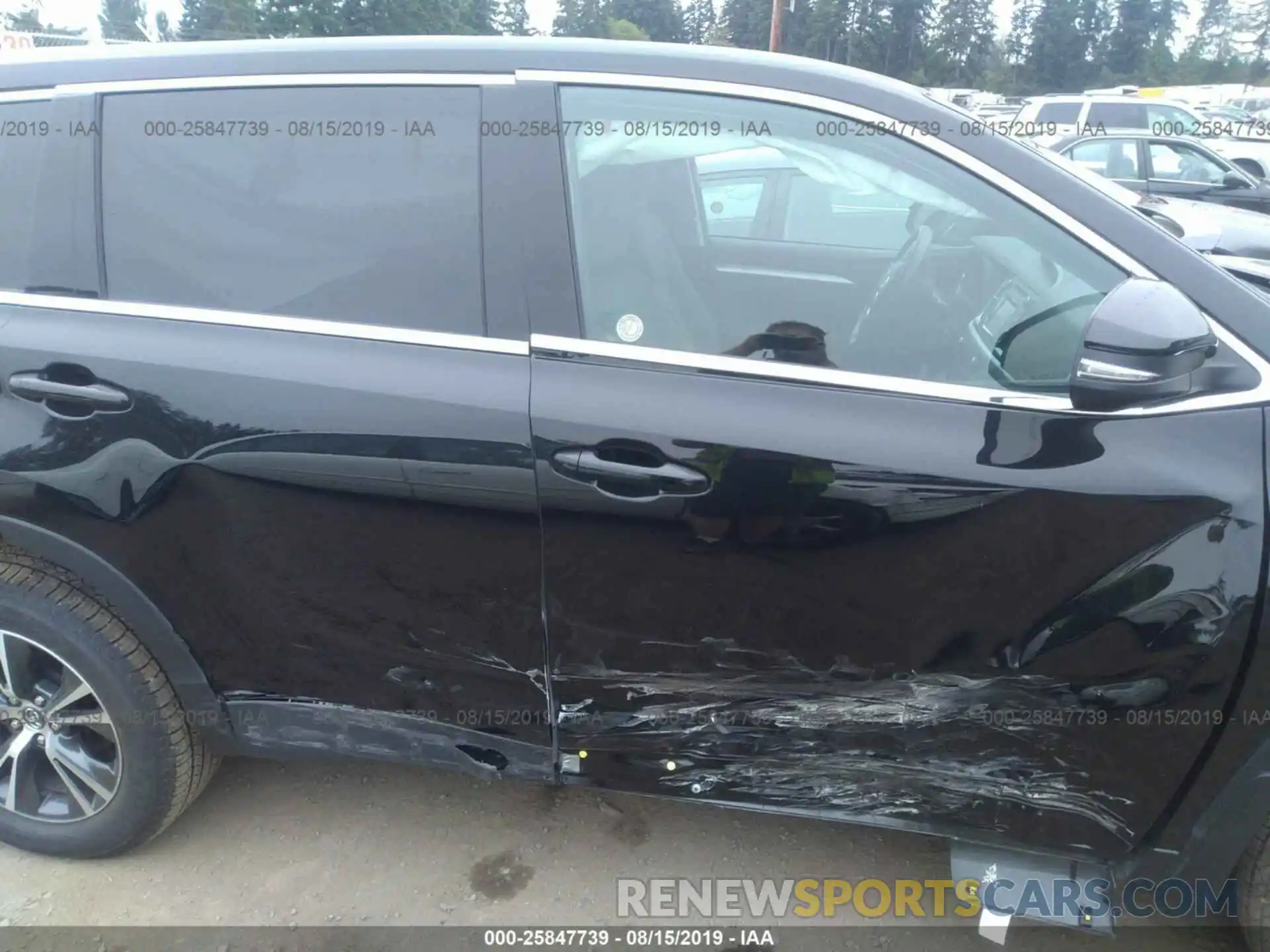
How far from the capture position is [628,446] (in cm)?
179

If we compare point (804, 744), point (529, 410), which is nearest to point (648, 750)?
point (804, 744)

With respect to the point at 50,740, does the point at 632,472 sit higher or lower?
higher

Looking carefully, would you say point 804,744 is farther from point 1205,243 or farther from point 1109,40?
point 1109,40

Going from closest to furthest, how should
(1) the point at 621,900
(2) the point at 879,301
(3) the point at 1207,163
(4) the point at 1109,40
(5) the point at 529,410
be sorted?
1. (5) the point at 529,410
2. (2) the point at 879,301
3. (1) the point at 621,900
4. (3) the point at 1207,163
5. (4) the point at 1109,40

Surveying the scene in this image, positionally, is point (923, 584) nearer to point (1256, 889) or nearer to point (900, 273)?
point (900, 273)

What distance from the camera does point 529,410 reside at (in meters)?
1.82

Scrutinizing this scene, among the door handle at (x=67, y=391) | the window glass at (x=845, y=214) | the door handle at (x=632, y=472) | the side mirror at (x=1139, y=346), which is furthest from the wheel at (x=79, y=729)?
the side mirror at (x=1139, y=346)

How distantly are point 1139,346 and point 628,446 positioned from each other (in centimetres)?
91

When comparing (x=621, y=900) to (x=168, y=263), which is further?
(x=621, y=900)

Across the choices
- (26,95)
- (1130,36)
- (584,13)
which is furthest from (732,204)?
(1130,36)

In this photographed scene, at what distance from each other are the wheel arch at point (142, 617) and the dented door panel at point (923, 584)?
2.82 feet

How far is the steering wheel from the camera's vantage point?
75.3 inches

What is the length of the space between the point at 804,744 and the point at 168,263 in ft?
5.60

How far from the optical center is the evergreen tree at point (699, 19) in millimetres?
54812
